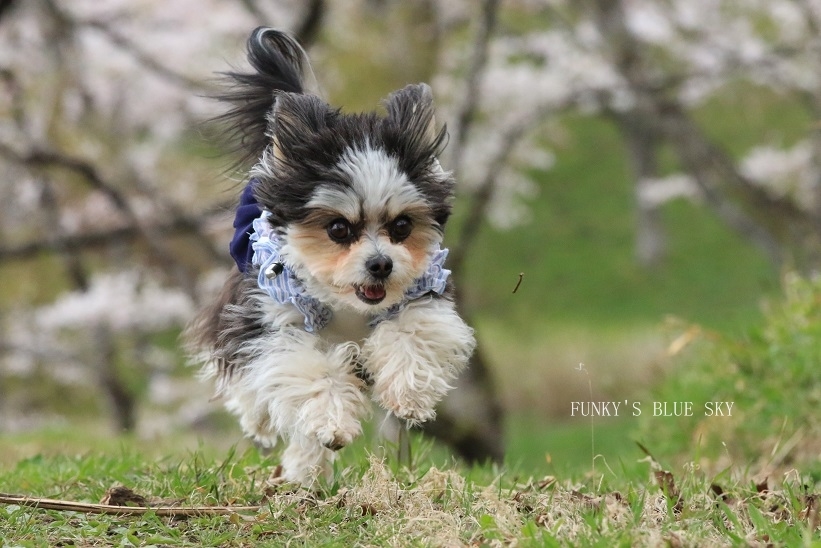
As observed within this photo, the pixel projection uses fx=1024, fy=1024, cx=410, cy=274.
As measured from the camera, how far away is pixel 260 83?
393 centimetres

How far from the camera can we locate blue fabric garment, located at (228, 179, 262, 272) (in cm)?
362

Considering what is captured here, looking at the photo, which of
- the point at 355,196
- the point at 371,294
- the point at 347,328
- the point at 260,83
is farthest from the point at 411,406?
the point at 260,83

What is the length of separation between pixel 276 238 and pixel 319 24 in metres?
5.66

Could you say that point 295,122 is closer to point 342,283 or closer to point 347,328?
point 342,283

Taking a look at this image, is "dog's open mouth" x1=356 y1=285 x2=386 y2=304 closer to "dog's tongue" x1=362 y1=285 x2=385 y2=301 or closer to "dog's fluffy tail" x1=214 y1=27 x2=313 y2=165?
"dog's tongue" x1=362 y1=285 x2=385 y2=301

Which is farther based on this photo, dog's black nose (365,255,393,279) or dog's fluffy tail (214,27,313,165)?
dog's fluffy tail (214,27,313,165)

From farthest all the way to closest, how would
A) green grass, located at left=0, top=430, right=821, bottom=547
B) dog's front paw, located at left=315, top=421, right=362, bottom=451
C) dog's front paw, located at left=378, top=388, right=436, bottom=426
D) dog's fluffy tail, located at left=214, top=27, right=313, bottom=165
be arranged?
dog's fluffy tail, located at left=214, top=27, right=313, bottom=165, dog's front paw, located at left=378, top=388, right=436, bottom=426, dog's front paw, located at left=315, top=421, right=362, bottom=451, green grass, located at left=0, top=430, right=821, bottom=547

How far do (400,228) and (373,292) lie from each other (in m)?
0.22

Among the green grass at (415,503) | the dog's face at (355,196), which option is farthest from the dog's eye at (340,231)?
the green grass at (415,503)

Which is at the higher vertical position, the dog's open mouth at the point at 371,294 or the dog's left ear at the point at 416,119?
the dog's left ear at the point at 416,119

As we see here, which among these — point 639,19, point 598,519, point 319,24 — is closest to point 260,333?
point 598,519

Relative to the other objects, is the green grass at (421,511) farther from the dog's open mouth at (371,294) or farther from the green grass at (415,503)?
the dog's open mouth at (371,294)

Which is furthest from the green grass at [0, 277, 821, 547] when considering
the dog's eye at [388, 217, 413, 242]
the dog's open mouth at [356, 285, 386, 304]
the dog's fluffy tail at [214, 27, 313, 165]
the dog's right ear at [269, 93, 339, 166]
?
the dog's fluffy tail at [214, 27, 313, 165]

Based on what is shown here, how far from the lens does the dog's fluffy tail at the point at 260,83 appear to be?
12.8 feet
